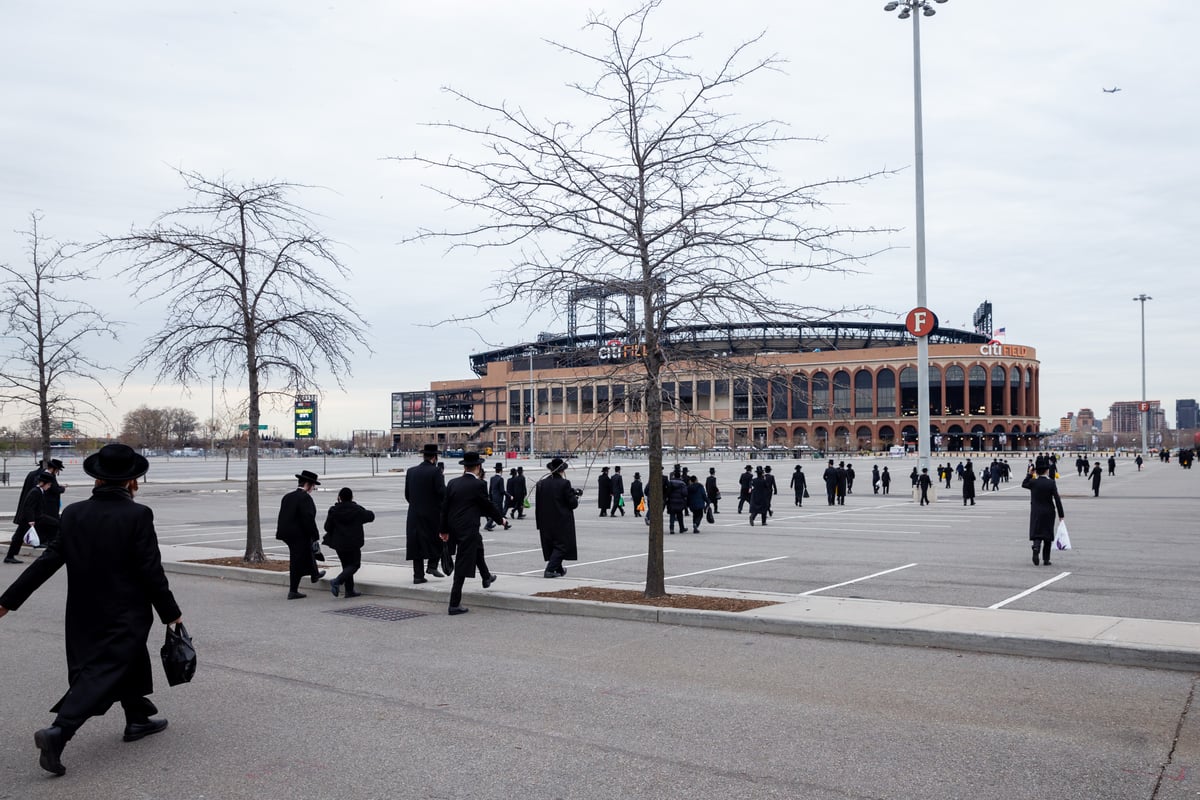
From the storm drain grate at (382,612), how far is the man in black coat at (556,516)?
2.66m

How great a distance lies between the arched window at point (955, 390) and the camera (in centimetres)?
12794

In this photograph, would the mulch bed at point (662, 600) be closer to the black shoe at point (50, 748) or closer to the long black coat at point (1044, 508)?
the long black coat at point (1044, 508)

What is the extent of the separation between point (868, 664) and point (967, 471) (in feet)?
93.9

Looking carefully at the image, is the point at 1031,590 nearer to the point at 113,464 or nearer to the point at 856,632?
the point at 856,632

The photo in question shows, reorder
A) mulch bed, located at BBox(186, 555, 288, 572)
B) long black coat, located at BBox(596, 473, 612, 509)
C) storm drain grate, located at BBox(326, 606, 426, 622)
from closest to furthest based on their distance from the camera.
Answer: storm drain grate, located at BBox(326, 606, 426, 622) → mulch bed, located at BBox(186, 555, 288, 572) → long black coat, located at BBox(596, 473, 612, 509)

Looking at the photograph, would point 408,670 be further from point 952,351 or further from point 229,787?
point 952,351

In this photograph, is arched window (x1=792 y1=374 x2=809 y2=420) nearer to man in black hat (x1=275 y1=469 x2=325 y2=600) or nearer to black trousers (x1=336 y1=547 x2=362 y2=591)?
black trousers (x1=336 y1=547 x2=362 y2=591)

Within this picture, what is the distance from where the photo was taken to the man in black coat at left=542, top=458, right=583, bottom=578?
1334 cm


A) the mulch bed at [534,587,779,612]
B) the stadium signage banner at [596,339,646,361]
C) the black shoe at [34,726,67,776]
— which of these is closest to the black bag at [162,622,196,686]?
the black shoe at [34,726,67,776]

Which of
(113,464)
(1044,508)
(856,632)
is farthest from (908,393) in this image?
(113,464)

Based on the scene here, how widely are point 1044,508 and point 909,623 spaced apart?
6829 mm

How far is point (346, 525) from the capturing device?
12242 mm

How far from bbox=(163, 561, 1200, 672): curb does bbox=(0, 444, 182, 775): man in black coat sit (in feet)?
18.9

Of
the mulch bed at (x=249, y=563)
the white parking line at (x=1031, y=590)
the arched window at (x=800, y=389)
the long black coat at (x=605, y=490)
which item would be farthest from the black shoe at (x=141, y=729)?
the long black coat at (x=605, y=490)
